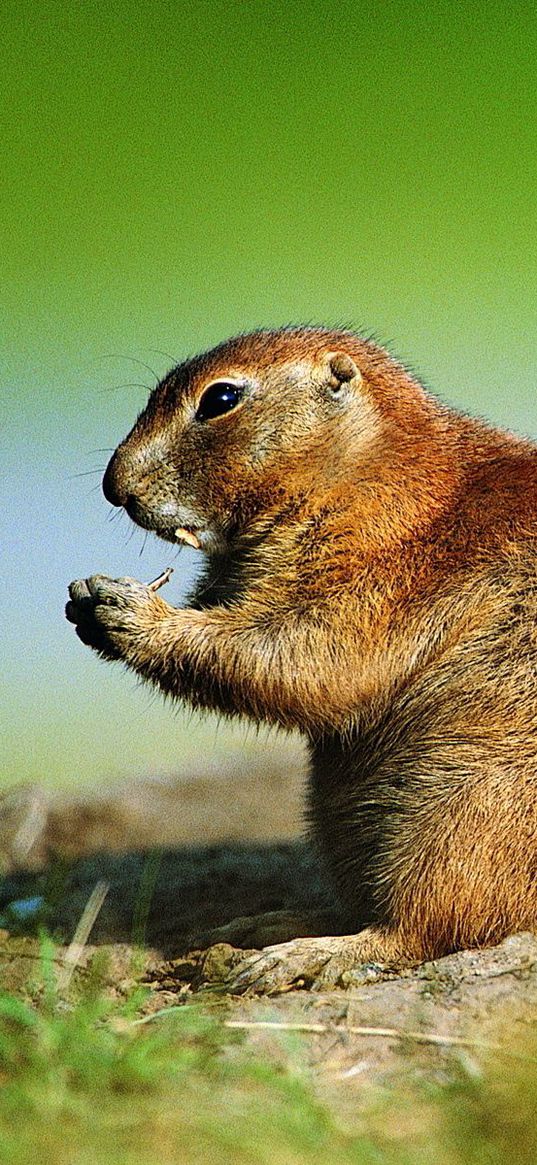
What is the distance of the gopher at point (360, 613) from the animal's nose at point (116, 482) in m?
0.01

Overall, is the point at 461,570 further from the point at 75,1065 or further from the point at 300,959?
the point at 75,1065

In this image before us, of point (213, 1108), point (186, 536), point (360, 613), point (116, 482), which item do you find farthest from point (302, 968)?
point (116, 482)

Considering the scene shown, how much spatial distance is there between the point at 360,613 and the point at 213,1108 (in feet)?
8.01

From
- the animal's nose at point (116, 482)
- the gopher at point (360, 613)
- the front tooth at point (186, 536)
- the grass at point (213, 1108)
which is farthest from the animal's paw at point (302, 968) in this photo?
the animal's nose at point (116, 482)

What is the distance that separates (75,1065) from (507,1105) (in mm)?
966

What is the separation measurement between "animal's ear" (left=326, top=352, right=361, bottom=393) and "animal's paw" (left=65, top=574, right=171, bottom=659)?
Answer: 115 centimetres

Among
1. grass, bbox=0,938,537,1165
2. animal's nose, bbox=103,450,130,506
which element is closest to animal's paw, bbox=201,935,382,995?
grass, bbox=0,938,537,1165

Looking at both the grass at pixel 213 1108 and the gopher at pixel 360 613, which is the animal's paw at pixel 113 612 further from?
the grass at pixel 213 1108

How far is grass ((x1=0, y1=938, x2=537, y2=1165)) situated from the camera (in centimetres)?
265

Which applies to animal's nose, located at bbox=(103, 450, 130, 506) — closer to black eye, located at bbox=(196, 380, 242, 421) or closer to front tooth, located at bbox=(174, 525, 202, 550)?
front tooth, located at bbox=(174, 525, 202, 550)

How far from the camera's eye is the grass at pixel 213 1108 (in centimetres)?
265

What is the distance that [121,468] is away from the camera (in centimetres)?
559

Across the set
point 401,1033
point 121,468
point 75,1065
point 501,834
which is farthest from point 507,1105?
point 121,468

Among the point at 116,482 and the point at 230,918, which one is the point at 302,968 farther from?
the point at 116,482
